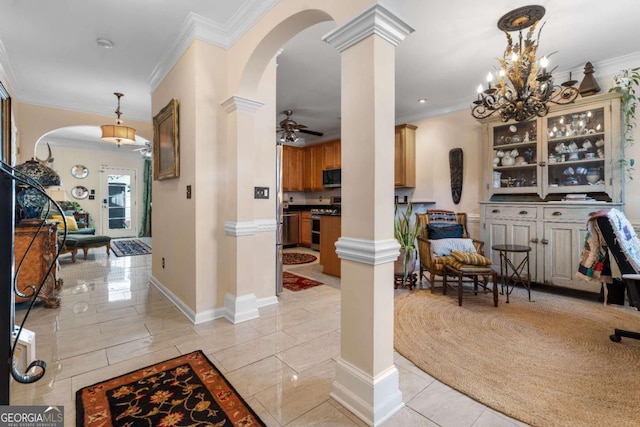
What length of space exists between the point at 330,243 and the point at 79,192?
24.0 feet

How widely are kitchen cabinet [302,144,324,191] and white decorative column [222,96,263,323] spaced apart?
4058 millimetres

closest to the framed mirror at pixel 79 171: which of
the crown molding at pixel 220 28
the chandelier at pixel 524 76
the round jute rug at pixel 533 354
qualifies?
the crown molding at pixel 220 28

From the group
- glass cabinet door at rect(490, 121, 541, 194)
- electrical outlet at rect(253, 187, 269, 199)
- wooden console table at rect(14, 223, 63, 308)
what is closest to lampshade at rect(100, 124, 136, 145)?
wooden console table at rect(14, 223, 63, 308)

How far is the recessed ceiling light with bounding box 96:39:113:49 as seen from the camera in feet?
9.13

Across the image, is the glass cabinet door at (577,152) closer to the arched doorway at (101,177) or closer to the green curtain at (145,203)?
the arched doorway at (101,177)

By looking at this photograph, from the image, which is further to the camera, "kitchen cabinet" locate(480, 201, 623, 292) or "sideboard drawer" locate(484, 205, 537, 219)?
"sideboard drawer" locate(484, 205, 537, 219)

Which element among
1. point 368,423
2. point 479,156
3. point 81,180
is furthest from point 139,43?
point 81,180

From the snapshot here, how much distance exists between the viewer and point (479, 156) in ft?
13.8

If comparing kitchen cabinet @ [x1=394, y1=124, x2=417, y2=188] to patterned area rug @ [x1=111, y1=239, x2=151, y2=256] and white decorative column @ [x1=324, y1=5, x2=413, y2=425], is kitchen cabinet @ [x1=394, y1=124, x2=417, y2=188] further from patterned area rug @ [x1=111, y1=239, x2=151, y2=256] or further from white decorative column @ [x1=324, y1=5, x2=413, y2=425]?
patterned area rug @ [x1=111, y1=239, x2=151, y2=256]

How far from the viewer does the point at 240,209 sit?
2.59m

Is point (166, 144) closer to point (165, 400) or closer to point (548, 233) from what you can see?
point (165, 400)

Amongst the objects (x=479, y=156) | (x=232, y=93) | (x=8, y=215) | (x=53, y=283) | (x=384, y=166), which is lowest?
(x=53, y=283)

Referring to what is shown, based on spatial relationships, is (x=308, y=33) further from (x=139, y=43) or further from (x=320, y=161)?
(x=320, y=161)

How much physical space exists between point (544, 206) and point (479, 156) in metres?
1.13
